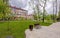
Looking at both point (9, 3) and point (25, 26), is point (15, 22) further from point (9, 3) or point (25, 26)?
point (9, 3)

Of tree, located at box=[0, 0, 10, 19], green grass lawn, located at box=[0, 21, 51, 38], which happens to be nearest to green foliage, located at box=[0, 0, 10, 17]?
tree, located at box=[0, 0, 10, 19]

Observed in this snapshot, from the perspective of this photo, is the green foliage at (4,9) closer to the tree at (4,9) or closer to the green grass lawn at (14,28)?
the tree at (4,9)

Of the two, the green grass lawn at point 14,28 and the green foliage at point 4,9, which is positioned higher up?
the green foliage at point 4,9

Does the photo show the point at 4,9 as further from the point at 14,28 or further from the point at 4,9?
the point at 14,28

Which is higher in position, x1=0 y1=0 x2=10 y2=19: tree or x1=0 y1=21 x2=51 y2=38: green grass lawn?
x1=0 y1=0 x2=10 y2=19: tree

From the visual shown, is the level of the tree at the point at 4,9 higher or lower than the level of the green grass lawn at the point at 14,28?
higher

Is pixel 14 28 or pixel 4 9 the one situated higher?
pixel 4 9

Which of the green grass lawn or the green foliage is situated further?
the green foliage

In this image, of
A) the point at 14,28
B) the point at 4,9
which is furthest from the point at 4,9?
the point at 14,28

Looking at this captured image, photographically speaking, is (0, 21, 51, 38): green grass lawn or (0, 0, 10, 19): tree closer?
(0, 21, 51, 38): green grass lawn

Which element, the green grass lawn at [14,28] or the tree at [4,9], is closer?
the green grass lawn at [14,28]

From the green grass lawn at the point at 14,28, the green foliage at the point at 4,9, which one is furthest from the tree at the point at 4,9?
the green grass lawn at the point at 14,28

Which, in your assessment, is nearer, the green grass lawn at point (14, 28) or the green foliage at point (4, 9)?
the green grass lawn at point (14, 28)

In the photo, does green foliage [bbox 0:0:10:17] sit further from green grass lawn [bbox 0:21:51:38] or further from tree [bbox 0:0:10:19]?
green grass lawn [bbox 0:21:51:38]
